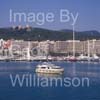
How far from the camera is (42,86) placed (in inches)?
263

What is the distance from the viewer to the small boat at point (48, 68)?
733 centimetres

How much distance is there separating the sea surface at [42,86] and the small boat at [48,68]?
84mm

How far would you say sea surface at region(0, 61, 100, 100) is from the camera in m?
5.74

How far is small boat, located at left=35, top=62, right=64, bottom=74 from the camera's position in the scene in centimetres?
Answer: 733

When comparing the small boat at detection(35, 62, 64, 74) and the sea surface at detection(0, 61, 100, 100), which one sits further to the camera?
the small boat at detection(35, 62, 64, 74)

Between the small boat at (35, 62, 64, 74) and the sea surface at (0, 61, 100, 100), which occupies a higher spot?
the small boat at (35, 62, 64, 74)

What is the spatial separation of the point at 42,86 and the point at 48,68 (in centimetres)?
81

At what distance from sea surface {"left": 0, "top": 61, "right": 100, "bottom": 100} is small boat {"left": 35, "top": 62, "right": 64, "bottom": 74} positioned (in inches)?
3.3

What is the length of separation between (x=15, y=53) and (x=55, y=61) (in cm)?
87

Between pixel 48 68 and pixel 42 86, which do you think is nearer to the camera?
pixel 42 86

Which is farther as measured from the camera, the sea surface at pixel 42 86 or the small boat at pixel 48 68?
the small boat at pixel 48 68

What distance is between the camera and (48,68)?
7.46 meters

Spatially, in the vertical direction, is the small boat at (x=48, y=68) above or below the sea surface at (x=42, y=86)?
above

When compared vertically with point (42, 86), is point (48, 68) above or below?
above
